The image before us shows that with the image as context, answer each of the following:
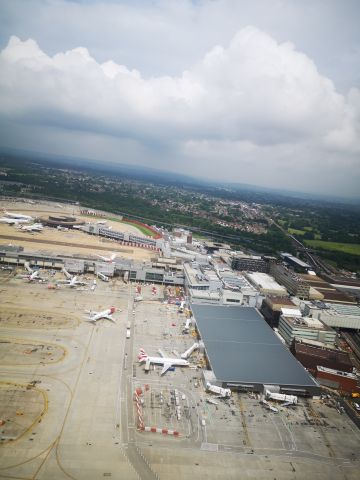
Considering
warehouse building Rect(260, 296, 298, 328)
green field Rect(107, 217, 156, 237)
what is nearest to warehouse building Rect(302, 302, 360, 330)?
warehouse building Rect(260, 296, 298, 328)

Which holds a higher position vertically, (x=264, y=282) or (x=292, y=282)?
(x=292, y=282)

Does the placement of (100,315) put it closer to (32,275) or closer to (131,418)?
(32,275)

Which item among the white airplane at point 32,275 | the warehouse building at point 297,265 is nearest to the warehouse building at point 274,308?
the warehouse building at point 297,265

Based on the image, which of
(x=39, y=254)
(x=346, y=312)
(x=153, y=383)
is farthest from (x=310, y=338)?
(x=39, y=254)

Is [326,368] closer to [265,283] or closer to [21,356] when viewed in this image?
[265,283]

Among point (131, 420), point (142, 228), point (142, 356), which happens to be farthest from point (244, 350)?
point (142, 228)

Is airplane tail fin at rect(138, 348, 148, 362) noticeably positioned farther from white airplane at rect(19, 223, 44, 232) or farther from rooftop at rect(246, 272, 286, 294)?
white airplane at rect(19, 223, 44, 232)

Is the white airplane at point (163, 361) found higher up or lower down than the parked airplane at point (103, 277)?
lower down

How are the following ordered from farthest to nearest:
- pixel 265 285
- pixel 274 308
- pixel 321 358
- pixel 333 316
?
pixel 265 285, pixel 333 316, pixel 274 308, pixel 321 358

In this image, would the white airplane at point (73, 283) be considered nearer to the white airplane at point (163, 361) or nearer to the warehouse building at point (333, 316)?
the white airplane at point (163, 361)
